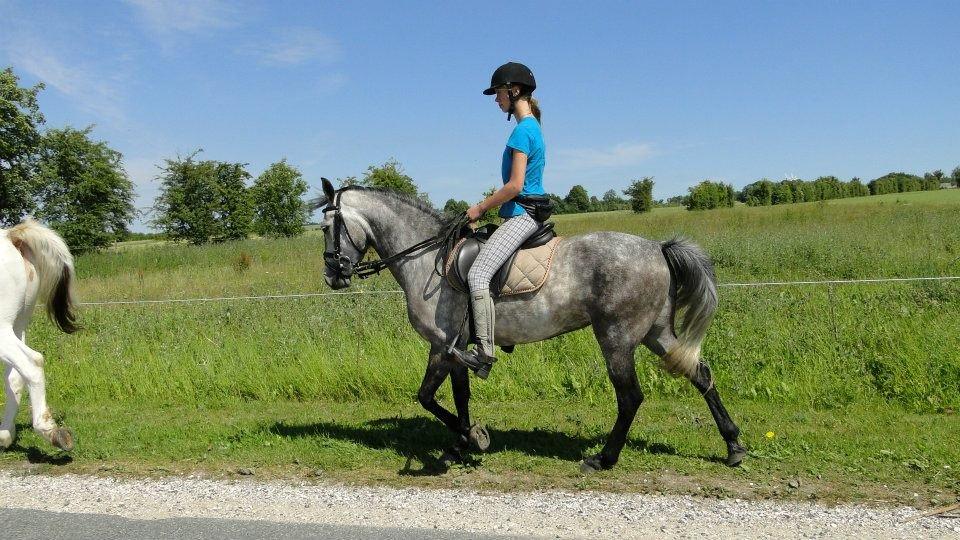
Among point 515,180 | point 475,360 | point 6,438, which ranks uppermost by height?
point 515,180

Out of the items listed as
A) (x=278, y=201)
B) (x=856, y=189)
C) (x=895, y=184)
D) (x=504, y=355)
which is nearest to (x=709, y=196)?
(x=856, y=189)

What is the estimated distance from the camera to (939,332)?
7.03 metres

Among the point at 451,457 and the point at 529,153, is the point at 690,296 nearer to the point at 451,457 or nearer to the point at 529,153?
the point at 529,153

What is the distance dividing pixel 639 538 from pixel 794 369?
4397mm

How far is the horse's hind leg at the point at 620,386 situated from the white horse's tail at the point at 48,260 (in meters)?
4.98

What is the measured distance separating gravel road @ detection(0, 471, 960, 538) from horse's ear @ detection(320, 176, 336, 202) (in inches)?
89.0

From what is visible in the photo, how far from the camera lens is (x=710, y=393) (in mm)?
5176

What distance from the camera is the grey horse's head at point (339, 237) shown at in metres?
5.15

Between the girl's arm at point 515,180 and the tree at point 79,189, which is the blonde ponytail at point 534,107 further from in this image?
the tree at point 79,189

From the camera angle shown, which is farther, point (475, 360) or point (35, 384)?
point (35, 384)

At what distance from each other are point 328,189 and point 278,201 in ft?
118

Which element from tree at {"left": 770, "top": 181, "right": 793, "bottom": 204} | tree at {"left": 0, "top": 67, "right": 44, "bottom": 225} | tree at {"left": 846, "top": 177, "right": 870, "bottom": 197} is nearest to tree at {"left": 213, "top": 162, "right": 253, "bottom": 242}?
tree at {"left": 0, "top": 67, "right": 44, "bottom": 225}

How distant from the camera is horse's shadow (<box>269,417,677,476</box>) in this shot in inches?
206

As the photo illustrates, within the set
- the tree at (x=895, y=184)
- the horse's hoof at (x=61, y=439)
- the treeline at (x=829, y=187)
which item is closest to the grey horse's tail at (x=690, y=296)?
the horse's hoof at (x=61, y=439)
